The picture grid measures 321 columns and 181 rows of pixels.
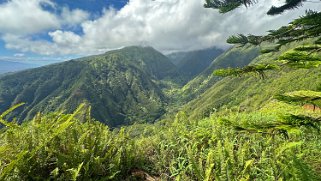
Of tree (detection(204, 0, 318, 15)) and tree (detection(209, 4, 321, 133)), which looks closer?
tree (detection(209, 4, 321, 133))

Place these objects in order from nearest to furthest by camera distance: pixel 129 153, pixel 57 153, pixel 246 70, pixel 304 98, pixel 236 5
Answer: pixel 304 98 → pixel 246 70 → pixel 57 153 → pixel 129 153 → pixel 236 5

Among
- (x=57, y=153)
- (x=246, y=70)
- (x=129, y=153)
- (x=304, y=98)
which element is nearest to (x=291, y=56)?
(x=304, y=98)

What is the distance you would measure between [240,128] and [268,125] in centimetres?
29

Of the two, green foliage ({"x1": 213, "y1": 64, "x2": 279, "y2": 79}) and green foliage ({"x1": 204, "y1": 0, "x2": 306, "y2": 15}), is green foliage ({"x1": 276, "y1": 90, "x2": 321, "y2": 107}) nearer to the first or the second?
green foliage ({"x1": 213, "y1": 64, "x2": 279, "y2": 79})

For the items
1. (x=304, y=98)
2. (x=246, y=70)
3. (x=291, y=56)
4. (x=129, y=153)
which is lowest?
(x=129, y=153)

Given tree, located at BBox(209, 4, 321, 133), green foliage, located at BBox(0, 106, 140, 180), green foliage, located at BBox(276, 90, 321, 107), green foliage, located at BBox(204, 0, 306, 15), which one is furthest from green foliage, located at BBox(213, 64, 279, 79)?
green foliage, located at BBox(204, 0, 306, 15)

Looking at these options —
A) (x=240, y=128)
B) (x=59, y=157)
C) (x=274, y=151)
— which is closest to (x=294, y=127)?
(x=240, y=128)

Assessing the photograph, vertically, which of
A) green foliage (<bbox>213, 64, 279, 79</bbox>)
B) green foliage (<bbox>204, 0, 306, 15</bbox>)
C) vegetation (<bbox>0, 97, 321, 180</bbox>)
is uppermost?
green foliage (<bbox>204, 0, 306, 15</bbox>)

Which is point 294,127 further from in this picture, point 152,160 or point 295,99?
point 152,160

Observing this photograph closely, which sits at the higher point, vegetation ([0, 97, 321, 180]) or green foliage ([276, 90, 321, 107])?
green foliage ([276, 90, 321, 107])

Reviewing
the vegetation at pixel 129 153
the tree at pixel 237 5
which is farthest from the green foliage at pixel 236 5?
the vegetation at pixel 129 153

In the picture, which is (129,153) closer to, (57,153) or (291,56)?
(57,153)

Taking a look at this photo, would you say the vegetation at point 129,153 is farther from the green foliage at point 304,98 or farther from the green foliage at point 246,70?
the green foliage at point 246,70

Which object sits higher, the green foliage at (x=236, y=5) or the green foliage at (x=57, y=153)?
the green foliage at (x=236, y=5)
